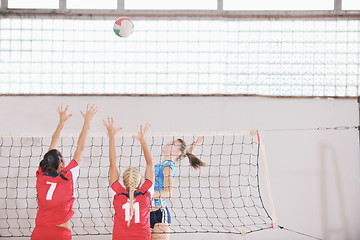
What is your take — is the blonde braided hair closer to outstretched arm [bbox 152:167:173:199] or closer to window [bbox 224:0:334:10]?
outstretched arm [bbox 152:167:173:199]

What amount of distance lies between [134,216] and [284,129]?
2.75 meters

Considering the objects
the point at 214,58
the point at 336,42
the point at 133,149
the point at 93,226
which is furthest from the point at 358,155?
the point at 93,226

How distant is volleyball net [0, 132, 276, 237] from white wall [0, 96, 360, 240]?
21cm

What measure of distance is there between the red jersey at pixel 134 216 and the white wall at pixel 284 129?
2031 millimetres

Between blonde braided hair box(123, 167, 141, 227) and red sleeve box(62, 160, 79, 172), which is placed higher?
red sleeve box(62, 160, 79, 172)

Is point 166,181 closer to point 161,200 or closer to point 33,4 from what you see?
point 161,200

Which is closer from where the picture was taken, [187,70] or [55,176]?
[55,176]

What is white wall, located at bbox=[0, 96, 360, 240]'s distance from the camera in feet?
16.5

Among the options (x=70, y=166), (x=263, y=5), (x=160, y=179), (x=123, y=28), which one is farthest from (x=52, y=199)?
(x=263, y=5)

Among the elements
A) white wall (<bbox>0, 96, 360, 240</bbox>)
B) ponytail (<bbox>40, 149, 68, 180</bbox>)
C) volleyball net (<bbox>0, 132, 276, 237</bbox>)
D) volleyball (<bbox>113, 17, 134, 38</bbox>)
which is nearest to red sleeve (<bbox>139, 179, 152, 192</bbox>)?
ponytail (<bbox>40, 149, 68, 180</bbox>)

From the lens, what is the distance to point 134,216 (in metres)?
2.96

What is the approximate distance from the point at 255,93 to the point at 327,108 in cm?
93

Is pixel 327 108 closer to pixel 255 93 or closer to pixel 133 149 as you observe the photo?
pixel 255 93

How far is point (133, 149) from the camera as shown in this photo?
16.3 feet
